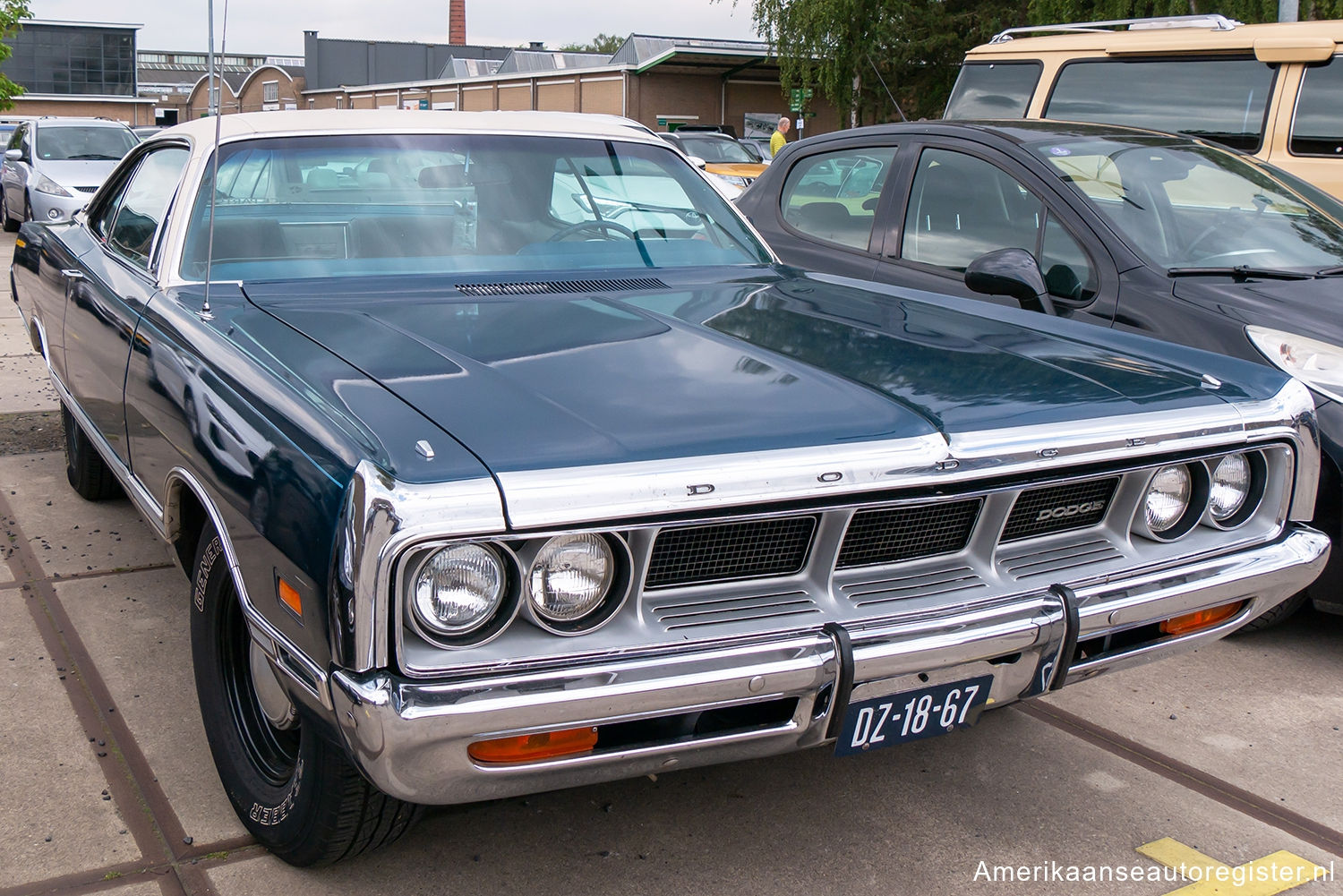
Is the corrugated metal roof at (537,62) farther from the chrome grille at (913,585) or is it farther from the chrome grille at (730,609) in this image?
the chrome grille at (730,609)

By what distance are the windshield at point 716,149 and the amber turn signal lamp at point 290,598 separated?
17337mm

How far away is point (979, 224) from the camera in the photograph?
4.90 meters

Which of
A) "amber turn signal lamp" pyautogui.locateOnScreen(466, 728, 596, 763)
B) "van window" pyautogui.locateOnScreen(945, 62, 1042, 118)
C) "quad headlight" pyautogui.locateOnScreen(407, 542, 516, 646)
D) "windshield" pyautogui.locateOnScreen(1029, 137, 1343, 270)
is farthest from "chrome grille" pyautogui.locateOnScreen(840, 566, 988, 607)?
"van window" pyautogui.locateOnScreen(945, 62, 1042, 118)

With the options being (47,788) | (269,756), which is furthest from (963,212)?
(47,788)

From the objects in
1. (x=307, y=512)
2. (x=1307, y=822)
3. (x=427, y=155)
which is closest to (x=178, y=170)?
(x=427, y=155)

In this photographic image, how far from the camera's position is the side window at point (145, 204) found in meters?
3.60

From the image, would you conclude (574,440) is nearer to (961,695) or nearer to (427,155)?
(961,695)

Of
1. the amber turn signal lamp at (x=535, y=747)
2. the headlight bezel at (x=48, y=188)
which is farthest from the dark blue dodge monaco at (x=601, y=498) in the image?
the headlight bezel at (x=48, y=188)

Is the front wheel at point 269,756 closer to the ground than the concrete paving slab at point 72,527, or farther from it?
farther from it

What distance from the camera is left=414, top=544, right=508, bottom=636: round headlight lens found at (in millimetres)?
1979

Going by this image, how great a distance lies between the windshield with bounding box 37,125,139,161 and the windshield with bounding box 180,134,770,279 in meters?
13.0

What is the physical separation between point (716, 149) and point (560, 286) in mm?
16528

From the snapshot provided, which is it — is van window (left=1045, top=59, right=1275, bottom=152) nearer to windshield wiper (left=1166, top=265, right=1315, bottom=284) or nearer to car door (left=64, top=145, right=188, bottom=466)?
windshield wiper (left=1166, top=265, right=1315, bottom=284)

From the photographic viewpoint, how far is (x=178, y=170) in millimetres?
3670
